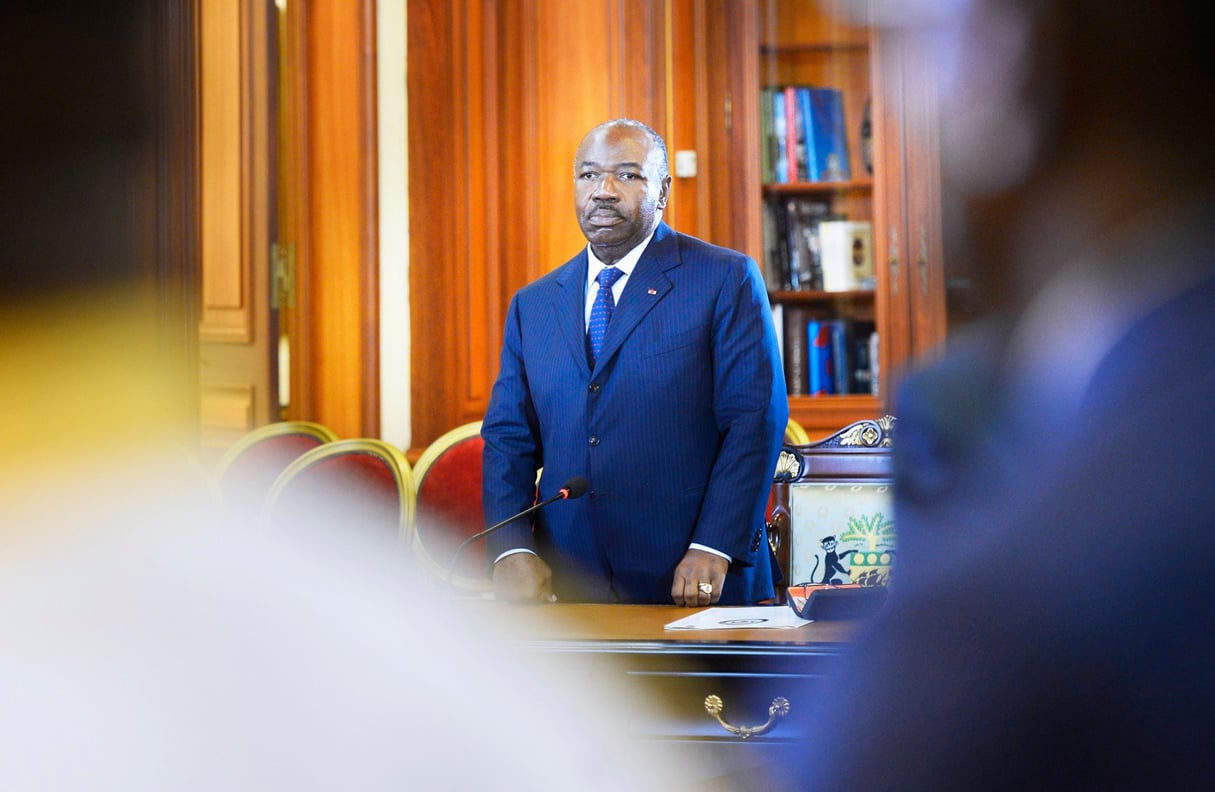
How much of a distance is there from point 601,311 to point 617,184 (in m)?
0.24

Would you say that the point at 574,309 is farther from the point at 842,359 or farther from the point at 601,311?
the point at 842,359

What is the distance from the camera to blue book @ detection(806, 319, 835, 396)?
13.4ft

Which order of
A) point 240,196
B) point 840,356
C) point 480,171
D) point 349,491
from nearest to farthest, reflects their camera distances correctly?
point 349,491 → point 840,356 → point 480,171 → point 240,196

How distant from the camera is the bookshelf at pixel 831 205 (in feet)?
13.1

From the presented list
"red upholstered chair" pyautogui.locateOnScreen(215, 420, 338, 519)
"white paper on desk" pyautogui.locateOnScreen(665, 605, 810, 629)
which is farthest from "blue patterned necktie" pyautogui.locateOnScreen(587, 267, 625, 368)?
"red upholstered chair" pyautogui.locateOnScreen(215, 420, 338, 519)

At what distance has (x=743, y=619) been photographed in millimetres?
1882

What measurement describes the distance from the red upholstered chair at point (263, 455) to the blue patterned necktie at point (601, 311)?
163 cm

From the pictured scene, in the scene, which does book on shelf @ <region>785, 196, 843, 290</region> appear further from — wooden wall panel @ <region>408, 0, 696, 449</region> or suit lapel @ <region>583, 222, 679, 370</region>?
suit lapel @ <region>583, 222, 679, 370</region>

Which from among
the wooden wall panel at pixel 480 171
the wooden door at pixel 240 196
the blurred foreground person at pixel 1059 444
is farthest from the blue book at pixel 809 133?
the blurred foreground person at pixel 1059 444

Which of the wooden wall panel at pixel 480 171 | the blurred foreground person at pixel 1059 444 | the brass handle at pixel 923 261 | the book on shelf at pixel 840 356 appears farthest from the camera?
the wooden wall panel at pixel 480 171

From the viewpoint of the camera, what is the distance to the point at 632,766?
1.66 metres

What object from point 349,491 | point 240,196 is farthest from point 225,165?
point 349,491

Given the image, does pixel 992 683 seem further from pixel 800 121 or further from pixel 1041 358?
pixel 800 121

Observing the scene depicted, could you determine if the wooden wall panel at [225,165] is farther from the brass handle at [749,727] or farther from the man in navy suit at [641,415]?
the brass handle at [749,727]
